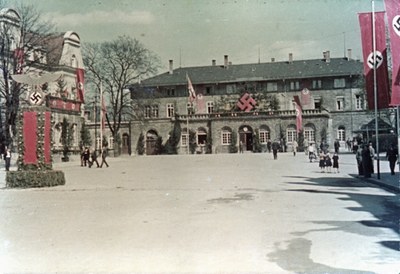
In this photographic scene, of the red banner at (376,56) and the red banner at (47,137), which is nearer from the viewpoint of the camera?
the red banner at (376,56)

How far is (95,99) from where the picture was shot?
26609 millimetres

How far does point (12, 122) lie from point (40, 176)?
30.3 ft

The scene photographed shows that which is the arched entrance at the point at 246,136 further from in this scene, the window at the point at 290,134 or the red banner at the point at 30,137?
the red banner at the point at 30,137

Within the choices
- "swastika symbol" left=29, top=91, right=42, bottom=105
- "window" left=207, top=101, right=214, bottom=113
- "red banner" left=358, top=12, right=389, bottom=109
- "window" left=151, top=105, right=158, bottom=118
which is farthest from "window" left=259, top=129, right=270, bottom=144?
"swastika symbol" left=29, top=91, right=42, bottom=105

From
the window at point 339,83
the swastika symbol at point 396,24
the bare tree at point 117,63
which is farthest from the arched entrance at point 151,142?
the swastika symbol at point 396,24

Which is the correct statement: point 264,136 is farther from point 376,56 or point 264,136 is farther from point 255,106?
point 376,56

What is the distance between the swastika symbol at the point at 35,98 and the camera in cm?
1541

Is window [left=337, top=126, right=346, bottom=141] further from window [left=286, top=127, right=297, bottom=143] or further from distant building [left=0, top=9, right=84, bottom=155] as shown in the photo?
distant building [left=0, top=9, right=84, bottom=155]

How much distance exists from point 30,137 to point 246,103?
4410 cm

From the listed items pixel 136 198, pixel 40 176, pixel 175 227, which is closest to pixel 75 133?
pixel 40 176

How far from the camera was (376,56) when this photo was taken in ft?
43.1

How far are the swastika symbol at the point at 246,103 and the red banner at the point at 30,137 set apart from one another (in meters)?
43.6

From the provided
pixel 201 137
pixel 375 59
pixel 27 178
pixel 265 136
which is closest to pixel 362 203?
pixel 375 59

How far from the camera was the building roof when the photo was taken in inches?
2367
